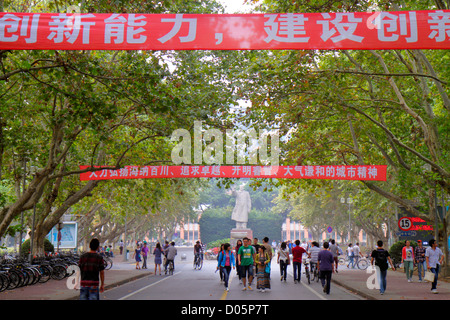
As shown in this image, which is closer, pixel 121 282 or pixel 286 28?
pixel 286 28

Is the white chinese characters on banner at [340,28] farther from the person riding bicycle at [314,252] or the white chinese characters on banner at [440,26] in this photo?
the person riding bicycle at [314,252]

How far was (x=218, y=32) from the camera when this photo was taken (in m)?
9.85

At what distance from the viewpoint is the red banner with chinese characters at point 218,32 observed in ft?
32.0

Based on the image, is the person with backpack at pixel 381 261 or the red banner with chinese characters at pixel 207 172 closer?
the person with backpack at pixel 381 261

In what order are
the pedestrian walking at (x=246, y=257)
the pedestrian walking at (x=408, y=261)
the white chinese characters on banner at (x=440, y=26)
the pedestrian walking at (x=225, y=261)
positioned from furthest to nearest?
the pedestrian walking at (x=408, y=261) → the pedestrian walking at (x=225, y=261) → the pedestrian walking at (x=246, y=257) → the white chinese characters on banner at (x=440, y=26)

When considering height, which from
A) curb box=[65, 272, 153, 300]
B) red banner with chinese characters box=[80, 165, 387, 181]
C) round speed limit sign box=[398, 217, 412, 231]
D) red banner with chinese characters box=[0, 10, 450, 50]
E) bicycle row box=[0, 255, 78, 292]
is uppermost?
red banner with chinese characters box=[0, 10, 450, 50]

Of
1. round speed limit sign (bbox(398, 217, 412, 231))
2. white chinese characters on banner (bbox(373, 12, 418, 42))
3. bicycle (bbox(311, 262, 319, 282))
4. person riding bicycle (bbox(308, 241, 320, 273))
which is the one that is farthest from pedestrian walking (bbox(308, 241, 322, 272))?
white chinese characters on banner (bbox(373, 12, 418, 42))

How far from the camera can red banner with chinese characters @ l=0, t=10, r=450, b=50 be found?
9.77 metres

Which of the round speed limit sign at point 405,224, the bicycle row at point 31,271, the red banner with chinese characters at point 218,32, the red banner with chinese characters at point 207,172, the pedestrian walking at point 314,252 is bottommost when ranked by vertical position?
the bicycle row at point 31,271

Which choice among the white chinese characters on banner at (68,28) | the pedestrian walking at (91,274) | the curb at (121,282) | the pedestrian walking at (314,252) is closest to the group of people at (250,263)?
the pedestrian walking at (314,252)

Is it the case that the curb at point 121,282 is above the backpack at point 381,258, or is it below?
below

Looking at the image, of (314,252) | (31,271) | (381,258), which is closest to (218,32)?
(381,258)

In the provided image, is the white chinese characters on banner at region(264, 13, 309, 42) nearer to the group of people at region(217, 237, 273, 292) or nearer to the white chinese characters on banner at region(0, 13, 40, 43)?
the white chinese characters on banner at region(0, 13, 40, 43)

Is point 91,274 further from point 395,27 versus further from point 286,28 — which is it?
point 395,27
